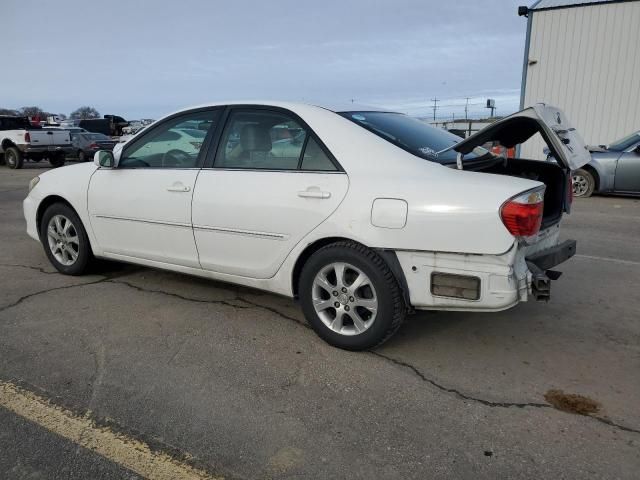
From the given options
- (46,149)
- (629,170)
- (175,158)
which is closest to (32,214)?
(175,158)

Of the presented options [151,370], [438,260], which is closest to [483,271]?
[438,260]

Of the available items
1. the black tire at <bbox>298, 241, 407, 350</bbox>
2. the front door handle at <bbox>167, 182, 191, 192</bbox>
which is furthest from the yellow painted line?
the front door handle at <bbox>167, 182, 191, 192</bbox>

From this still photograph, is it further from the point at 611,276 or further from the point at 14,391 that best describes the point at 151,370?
the point at 611,276

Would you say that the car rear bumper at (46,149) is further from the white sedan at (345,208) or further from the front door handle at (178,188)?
the front door handle at (178,188)

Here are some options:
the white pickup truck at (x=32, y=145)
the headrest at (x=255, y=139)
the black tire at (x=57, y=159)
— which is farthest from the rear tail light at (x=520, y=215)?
the black tire at (x=57, y=159)

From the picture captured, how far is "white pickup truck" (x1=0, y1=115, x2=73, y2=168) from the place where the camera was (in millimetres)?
19328

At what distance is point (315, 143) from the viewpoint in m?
3.57

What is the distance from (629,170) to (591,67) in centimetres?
564

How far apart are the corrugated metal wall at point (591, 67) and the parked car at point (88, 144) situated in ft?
52.4

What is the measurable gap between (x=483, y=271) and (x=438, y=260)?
25cm

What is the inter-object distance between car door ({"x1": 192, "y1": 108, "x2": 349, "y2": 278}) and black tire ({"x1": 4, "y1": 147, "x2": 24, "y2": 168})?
61.5 feet

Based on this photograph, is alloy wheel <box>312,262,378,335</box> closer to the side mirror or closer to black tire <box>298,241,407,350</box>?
black tire <box>298,241,407,350</box>

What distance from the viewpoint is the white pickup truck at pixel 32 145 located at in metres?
19.3

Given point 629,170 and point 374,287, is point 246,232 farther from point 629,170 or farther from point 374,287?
point 629,170
